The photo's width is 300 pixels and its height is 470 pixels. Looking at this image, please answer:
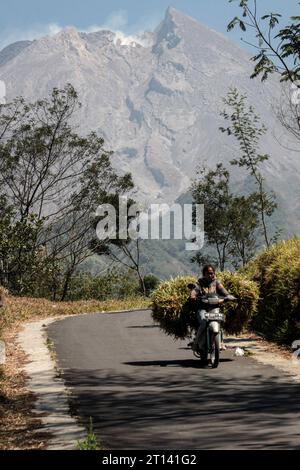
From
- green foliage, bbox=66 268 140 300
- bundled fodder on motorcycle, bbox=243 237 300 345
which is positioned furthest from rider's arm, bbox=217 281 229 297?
green foliage, bbox=66 268 140 300

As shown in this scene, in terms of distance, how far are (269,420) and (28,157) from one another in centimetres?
4463

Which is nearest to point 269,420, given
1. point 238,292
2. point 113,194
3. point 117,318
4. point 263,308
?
point 238,292

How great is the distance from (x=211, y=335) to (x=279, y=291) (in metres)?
3.93

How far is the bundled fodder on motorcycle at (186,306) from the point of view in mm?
15062

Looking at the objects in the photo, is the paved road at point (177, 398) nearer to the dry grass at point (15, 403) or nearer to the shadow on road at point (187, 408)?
the shadow on road at point (187, 408)

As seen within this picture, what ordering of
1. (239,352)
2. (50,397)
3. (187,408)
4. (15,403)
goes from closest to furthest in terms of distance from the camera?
(187,408), (15,403), (50,397), (239,352)

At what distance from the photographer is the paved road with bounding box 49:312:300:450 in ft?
25.8

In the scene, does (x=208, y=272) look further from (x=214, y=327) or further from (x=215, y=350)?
(x=215, y=350)

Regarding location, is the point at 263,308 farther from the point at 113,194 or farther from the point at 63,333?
the point at 113,194

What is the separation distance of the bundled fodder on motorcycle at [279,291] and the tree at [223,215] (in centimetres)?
3638

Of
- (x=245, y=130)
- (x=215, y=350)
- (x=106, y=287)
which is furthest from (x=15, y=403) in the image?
(x=106, y=287)

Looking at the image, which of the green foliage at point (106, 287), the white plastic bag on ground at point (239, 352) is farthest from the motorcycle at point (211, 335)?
the green foliage at point (106, 287)

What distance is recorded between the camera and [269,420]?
28.6ft

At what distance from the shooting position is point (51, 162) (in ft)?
172
